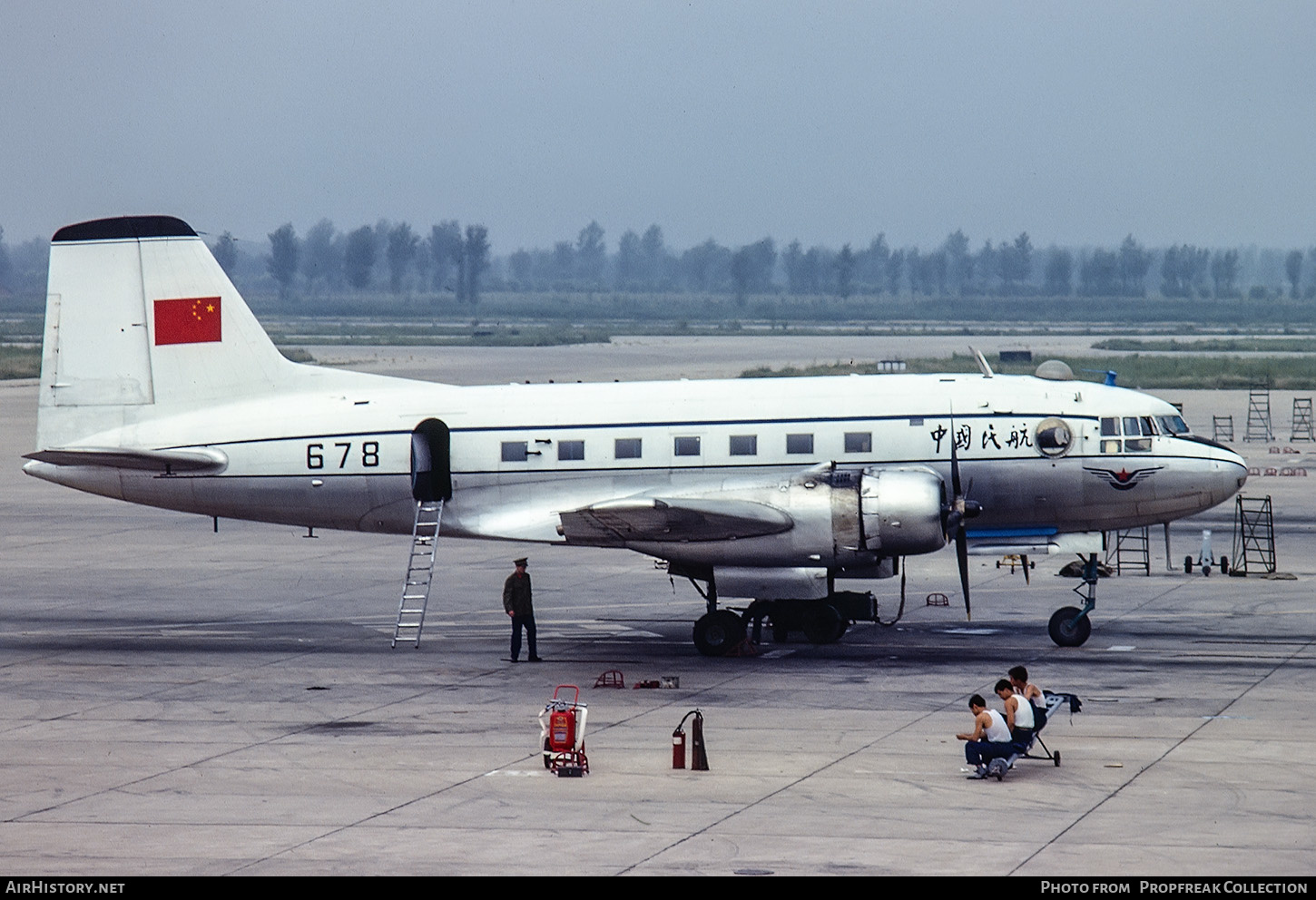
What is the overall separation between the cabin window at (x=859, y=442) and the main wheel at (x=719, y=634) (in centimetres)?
379

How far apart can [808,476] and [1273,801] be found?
37.4 ft

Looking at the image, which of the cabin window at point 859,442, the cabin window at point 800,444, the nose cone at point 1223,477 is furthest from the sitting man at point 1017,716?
the nose cone at point 1223,477

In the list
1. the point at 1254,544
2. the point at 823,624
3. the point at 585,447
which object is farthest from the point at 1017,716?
the point at 1254,544

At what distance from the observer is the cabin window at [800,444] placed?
101 ft

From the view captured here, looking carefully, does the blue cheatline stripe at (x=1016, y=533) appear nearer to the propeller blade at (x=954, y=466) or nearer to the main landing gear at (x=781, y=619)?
Result: the propeller blade at (x=954, y=466)

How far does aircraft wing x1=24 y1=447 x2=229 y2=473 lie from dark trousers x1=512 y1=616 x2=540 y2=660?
7075 millimetres

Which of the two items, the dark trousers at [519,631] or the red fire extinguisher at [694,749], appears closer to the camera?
the red fire extinguisher at [694,749]

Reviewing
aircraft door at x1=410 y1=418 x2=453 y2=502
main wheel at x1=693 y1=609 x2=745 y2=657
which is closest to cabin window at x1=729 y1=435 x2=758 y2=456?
main wheel at x1=693 y1=609 x2=745 y2=657

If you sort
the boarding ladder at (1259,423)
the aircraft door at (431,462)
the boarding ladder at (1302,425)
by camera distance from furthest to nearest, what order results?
1. the boarding ladder at (1302,425)
2. the boarding ladder at (1259,423)
3. the aircraft door at (431,462)

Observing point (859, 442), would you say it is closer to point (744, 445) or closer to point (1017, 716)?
point (744, 445)

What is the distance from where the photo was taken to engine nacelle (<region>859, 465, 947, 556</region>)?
28500mm

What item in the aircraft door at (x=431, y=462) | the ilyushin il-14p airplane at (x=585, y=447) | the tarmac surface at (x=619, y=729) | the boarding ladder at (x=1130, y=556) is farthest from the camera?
the boarding ladder at (x=1130, y=556)

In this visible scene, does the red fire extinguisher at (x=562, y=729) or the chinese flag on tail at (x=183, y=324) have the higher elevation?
the chinese flag on tail at (x=183, y=324)
